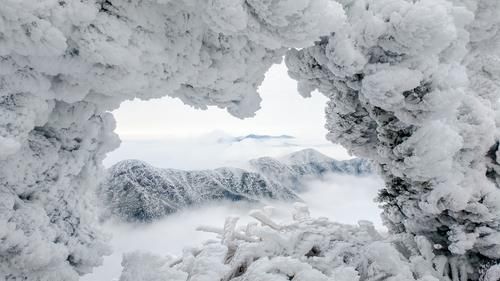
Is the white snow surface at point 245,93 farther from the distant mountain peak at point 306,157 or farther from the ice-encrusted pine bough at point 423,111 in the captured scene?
the distant mountain peak at point 306,157

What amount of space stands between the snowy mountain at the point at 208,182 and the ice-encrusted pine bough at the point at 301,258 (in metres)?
59.7

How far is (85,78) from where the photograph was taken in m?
3.21

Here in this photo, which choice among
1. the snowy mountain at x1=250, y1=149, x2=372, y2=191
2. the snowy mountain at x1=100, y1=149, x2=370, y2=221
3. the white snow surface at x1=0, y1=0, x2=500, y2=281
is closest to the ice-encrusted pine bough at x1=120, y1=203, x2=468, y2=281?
the white snow surface at x1=0, y1=0, x2=500, y2=281

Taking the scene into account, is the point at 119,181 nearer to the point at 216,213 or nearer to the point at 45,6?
the point at 216,213

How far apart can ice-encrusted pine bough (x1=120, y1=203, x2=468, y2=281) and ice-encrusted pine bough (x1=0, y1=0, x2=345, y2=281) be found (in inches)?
34.7

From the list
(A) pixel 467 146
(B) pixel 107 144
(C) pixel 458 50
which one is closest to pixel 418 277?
(A) pixel 467 146

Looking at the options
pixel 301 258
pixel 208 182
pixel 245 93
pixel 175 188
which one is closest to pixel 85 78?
pixel 245 93

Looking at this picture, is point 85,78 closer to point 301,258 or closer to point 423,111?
point 423,111

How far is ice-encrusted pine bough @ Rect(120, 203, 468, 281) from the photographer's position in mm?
4609

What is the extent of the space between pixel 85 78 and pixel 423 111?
3427 mm

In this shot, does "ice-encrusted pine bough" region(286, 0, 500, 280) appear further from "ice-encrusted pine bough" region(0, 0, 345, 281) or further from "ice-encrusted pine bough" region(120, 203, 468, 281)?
"ice-encrusted pine bough" region(0, 0, 345, 281)

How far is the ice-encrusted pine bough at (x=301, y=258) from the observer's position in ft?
15.1

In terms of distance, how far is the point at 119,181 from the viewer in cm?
6888

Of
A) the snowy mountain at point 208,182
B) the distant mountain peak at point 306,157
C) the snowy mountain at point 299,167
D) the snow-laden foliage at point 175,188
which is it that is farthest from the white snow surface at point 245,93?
the distant mountain peak at point 306,157
